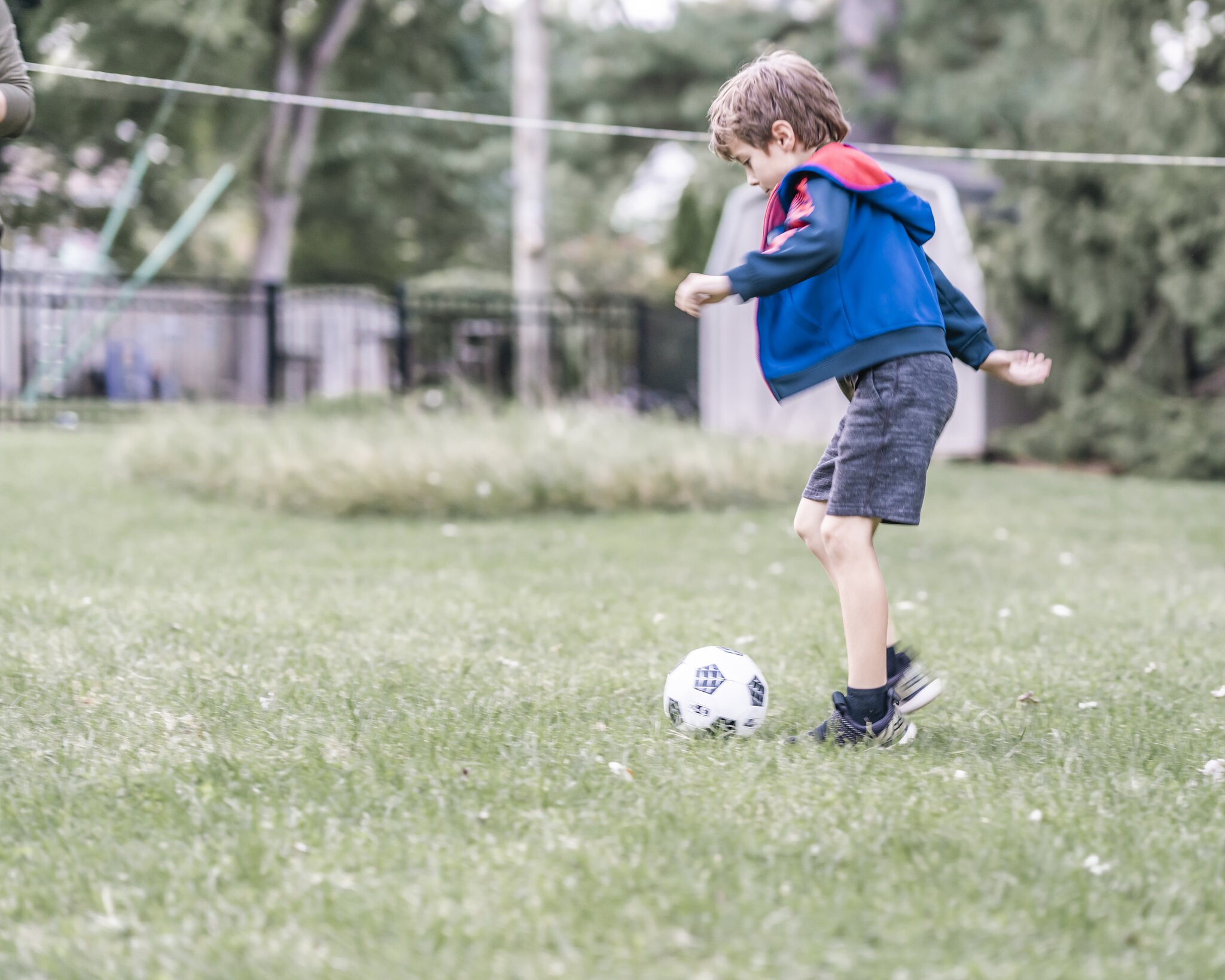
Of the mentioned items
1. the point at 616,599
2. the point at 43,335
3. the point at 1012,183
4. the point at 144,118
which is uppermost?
the point at 144,118

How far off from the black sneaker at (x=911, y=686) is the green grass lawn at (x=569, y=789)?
0.38ft

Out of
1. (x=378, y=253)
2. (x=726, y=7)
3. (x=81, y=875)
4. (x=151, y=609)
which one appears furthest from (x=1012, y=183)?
(x=378, y=253)

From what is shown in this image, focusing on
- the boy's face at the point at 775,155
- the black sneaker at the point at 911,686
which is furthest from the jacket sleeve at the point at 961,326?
the black sneaker at the point at 911,686

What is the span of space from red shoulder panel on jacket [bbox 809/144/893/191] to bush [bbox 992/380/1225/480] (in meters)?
8.81

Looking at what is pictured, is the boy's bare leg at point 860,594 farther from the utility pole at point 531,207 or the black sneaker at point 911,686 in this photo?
the utility pole at point 531,207

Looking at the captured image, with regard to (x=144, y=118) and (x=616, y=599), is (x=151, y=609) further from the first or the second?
(x=144, y=118)

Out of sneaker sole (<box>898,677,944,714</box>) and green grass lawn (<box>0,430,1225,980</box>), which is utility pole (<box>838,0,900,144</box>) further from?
sneaker sole (<box>898,677,944,714</box>)

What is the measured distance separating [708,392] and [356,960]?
13.3 meters

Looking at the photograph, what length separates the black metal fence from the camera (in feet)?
49.6

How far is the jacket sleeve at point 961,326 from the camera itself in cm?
323

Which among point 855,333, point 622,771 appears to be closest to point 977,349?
point 855,333

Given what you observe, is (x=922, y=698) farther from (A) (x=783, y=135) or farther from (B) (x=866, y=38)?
(B) (x=866, y=38)

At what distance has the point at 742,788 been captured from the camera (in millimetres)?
2648

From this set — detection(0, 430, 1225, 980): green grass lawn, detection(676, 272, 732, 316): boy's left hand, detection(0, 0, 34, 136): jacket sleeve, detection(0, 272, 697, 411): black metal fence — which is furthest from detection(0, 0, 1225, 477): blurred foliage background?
detection(676, 272, 732, 316): boy's left hand
